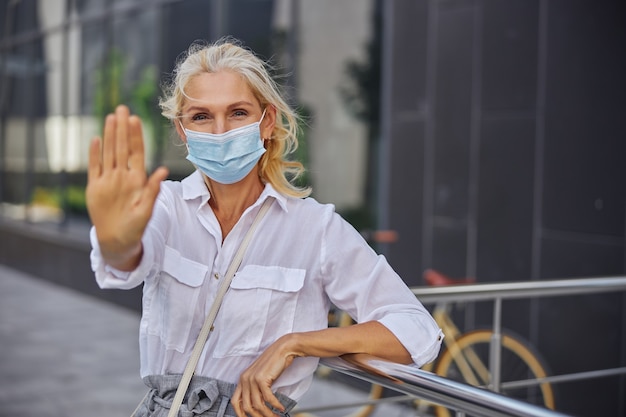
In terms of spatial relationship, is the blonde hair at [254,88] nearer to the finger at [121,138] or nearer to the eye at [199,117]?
the eye at [199,117]

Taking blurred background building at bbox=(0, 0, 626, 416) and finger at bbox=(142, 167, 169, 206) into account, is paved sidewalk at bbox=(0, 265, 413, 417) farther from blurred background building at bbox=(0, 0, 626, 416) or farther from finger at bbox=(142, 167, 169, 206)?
finger at bbox=(142, 167, 169, 206)

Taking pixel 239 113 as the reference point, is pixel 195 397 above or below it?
below

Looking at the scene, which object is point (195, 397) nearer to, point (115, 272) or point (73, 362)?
point (115, 272)

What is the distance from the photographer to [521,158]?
6.07m

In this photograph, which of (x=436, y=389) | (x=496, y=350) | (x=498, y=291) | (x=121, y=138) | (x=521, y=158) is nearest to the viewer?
(x=121, y=138)

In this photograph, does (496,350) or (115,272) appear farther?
(496,350)

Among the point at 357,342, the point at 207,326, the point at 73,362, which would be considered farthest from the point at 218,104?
the point at 73,362

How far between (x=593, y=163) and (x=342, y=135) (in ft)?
9.99

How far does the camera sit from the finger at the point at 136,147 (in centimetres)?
167

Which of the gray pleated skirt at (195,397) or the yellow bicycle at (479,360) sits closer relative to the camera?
the gray pleated skirt at (195,397)

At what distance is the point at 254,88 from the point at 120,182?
0.65m

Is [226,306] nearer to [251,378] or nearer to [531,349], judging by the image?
[251,378]

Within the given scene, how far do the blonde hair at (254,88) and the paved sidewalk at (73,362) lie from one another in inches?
136

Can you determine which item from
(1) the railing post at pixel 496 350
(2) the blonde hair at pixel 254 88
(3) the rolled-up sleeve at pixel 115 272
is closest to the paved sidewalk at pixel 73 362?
(1) the railing post at pixel 496 350
